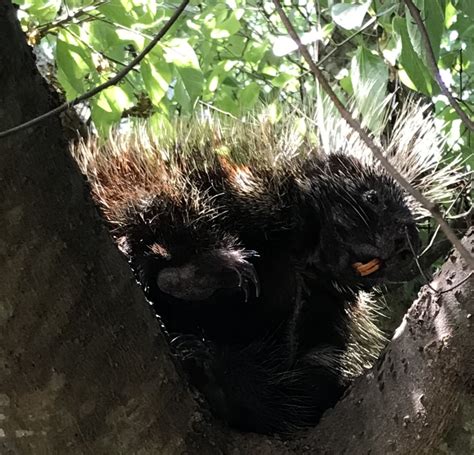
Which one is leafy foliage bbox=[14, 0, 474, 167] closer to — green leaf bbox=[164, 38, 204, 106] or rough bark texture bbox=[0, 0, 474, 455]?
green leaf bbox=[164, 38, 204, 106]

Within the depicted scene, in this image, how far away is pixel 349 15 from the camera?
39.6 inches

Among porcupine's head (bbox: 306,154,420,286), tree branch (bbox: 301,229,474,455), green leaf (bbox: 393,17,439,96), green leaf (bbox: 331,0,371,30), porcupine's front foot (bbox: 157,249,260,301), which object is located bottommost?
tree branch (bbox: 301,229,474,455)

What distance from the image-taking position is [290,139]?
139cm

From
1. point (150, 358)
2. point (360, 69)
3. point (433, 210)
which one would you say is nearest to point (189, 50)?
point (360, 69)

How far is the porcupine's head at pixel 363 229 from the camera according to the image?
1.23 m

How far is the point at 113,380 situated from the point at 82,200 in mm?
198

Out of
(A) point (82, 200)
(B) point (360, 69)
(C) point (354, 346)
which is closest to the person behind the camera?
(A) point (82, 200)

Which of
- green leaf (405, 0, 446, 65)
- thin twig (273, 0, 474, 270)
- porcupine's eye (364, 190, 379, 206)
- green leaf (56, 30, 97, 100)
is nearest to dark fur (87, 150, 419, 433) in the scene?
porcupine's eye (364, 190, 379, 206)

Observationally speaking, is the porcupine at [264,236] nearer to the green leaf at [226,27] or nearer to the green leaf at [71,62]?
the green leaf at [71,62]

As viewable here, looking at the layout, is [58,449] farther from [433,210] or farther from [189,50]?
[189,50]

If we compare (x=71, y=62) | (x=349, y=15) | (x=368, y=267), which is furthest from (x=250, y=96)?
(x=349, y=15)

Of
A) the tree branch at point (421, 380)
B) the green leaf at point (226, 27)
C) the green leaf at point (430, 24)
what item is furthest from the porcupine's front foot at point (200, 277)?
the green leaf at point (226, 27)

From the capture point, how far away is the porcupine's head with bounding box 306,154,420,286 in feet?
4.04

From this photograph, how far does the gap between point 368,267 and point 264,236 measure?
181 mm
